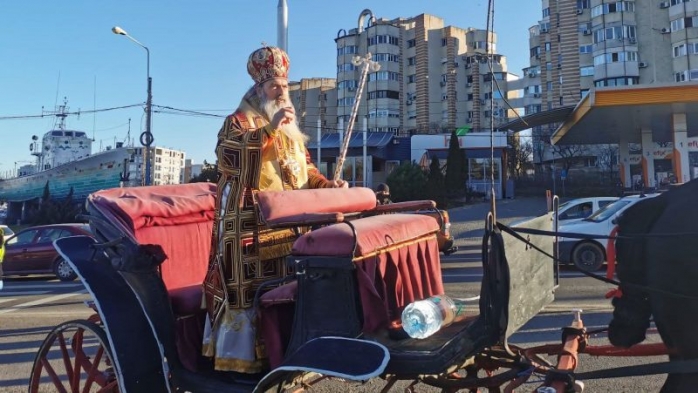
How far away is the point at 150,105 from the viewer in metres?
25.0

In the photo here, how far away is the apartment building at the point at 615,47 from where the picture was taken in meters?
45.5

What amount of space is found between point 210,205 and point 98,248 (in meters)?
0.83

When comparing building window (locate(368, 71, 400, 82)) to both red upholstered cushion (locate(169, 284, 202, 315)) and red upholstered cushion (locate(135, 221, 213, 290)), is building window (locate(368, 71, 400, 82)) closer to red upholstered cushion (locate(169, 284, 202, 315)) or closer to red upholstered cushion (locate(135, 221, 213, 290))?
red upholstered cushion (locate(135, 221, 213, 290))

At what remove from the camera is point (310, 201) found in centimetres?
281

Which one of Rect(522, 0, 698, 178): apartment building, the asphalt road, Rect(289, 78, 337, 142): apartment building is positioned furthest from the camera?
Rect(289, 78, 337, 142): apartment building

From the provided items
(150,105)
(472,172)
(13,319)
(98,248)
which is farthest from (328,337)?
(472,172)

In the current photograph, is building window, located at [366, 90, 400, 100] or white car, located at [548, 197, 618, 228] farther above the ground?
building window, located at [366, 90, 400, 100]

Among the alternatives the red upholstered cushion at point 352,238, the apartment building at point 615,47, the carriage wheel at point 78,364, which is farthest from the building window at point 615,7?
the carriage wheel at point 78,364

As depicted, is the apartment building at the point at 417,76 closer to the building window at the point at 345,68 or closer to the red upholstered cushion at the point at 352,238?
the building window at the point at 345,68

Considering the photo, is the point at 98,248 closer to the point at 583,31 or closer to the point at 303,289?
the point at 303,289

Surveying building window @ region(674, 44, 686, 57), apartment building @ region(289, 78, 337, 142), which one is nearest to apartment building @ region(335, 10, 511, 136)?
apartment building @ region(289, 78, 337, 142)

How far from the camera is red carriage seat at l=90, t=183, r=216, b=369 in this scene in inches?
128

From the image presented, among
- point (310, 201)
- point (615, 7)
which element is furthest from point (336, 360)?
point (615, 7)

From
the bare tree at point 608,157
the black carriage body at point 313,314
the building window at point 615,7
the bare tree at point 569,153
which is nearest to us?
A: the black carriage body at point 313,314
